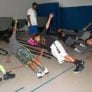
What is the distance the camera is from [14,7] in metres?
10.1

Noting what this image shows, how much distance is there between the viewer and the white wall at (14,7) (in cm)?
977

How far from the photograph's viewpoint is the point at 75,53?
239 inches

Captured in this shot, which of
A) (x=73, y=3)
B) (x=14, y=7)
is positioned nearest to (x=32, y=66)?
(x=73, y=3)

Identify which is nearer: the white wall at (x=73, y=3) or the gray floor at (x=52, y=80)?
the gray floor at (x=52, y=80)

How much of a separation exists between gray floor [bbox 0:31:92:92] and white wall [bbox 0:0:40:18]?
5.23m

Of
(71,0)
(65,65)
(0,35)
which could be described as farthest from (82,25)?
(65,65)

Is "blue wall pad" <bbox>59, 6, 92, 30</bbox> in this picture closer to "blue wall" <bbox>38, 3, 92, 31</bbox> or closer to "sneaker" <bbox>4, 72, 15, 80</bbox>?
"blue wall" <bbox>38, 3, 92, 31</bbox>

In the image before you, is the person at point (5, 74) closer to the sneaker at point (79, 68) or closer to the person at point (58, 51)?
the person at point (58, 51)

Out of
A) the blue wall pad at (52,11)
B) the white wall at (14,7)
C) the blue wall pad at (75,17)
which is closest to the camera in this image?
the blue wall pad at (75,17)

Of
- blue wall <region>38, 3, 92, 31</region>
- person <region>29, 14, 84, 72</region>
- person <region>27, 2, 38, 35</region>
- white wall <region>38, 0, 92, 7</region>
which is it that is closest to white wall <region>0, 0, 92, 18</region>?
white wall <region>38, 0, 92, 7</region>

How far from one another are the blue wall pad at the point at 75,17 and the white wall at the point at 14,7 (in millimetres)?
2059

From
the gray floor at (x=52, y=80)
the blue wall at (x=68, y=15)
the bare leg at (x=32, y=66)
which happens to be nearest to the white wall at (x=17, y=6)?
the blue wall at (x=68, y=15)

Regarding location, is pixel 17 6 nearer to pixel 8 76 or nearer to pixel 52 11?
pixel 52 11

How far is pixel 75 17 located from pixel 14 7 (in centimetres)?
321
